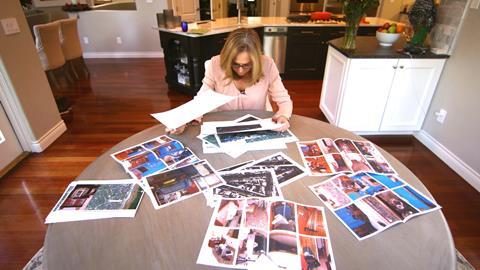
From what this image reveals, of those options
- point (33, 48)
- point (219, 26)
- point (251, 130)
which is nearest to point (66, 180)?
point (33, 48)

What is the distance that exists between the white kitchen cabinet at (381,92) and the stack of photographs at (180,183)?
1.90 meters

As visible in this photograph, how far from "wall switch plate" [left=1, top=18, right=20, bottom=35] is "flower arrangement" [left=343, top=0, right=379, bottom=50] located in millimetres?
2802

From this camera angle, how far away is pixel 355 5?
2352 millimetres

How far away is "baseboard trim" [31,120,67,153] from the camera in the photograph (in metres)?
2.45

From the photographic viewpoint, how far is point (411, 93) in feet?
8.12

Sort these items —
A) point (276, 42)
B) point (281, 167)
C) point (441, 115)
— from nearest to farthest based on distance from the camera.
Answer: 1. point (281, 167)
2. point (441, 115)
3. point (276, 42)

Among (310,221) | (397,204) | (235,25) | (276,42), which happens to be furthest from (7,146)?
(276,42)

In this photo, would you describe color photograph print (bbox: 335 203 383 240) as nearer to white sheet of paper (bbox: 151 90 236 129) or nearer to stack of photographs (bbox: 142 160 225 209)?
stack of photographs (bbox: 142 160 225 209)

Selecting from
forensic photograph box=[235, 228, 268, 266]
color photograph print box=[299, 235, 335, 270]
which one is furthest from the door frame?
color photograph print box=[299, 235, 335, 270]

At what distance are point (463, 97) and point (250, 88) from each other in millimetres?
1837

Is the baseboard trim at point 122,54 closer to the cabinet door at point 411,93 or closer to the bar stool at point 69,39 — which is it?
the bar stool at point 69,39

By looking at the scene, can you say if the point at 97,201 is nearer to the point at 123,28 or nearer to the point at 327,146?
the point at 327,146

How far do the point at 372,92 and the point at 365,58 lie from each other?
0.34 meters

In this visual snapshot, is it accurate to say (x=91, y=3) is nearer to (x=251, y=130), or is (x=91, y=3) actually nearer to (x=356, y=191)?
(x=251, y=130)
